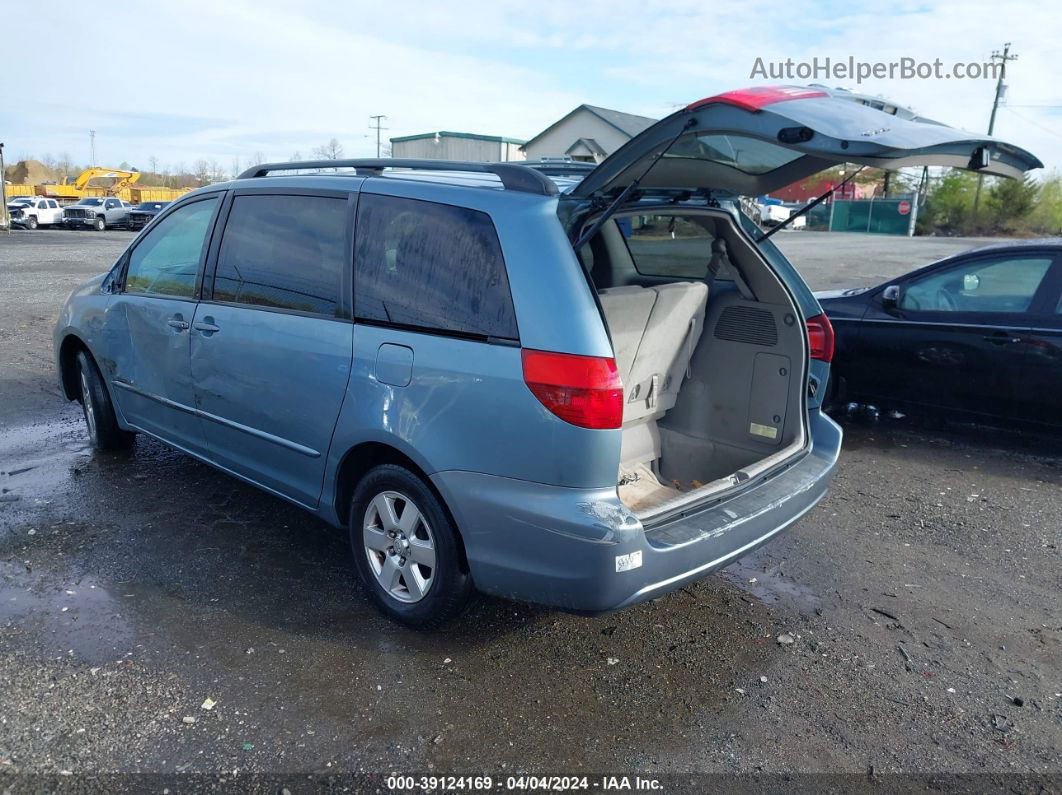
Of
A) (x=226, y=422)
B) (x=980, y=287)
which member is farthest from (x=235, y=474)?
(x=980, y=287)

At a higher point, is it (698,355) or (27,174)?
(27,174)

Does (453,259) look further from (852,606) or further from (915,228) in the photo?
(915,228)

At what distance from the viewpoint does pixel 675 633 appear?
3.59 meters

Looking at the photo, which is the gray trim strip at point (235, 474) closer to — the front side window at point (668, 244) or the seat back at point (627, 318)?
the seat back at point (627, 318)

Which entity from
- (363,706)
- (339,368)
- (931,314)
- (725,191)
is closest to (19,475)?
(339,368)

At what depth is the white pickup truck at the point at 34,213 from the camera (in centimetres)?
3631

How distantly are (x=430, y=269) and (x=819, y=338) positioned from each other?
6.83 ft

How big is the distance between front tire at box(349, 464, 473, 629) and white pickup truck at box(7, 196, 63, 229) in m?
39.8

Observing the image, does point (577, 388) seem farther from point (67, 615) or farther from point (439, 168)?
point (67, 615)

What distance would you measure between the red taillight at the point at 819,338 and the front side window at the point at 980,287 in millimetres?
2568

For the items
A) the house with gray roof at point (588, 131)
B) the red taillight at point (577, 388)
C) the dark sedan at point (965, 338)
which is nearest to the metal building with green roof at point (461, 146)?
the house with gray roof at point (588, 131)

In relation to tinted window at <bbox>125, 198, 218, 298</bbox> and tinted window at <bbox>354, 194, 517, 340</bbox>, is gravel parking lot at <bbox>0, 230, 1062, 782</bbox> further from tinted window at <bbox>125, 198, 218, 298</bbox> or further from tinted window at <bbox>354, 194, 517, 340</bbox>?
tinted window at <bbox>354, 194, 517, 340</bbox>

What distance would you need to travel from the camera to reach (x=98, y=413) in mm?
5430

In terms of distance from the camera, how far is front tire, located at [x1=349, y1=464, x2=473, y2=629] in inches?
127
